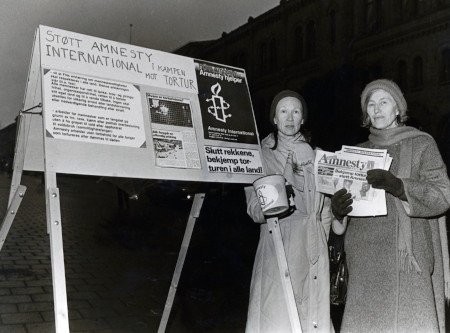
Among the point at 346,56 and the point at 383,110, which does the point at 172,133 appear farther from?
the point at 346,56

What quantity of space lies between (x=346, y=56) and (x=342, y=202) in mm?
20739

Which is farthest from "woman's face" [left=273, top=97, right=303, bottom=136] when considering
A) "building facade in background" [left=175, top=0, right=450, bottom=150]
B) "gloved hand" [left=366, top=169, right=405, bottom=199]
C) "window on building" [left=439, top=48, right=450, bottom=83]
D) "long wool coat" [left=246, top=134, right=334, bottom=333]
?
"window on building" [left=439, top=48, right=450, bottom=83]

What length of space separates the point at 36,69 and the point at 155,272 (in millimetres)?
4747

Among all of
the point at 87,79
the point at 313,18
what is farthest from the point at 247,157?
the point at 313,18

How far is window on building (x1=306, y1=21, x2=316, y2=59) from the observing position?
912 inches

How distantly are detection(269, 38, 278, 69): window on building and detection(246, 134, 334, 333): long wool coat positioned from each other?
2377 centimetres

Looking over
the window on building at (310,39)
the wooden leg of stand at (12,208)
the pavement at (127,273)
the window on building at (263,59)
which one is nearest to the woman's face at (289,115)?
the pavement at (127,273)

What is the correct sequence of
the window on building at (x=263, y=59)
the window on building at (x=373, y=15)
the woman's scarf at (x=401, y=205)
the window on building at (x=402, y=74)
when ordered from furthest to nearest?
1. the window on building at (x=263, y=59)
2. the window on building at (x=373, y=15)
3. the window on building at (x=402, y=74)
4. the woman's scarf at (x=401, y=205)

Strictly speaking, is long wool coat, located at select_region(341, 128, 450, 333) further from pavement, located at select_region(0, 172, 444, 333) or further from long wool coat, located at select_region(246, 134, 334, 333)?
pavement, located at select_region(0, 172, 444, 333)

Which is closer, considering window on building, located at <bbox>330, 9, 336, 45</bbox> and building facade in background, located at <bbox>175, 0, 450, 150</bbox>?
building facade in background, located at <bbox>175, 0, 450, 150</bbox>

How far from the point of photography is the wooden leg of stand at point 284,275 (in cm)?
243

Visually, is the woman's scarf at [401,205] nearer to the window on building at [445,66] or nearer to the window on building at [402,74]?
the window on building at [445,66]

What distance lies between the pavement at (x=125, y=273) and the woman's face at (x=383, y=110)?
1.72 meters

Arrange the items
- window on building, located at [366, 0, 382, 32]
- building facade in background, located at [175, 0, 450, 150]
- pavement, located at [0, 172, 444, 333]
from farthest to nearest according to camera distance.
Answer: window on building, located at [366, 0, 382, 32] < building facade in background, located at [175, 0, 450, 150] < pavement, located at [0, 172, 444, 333]
